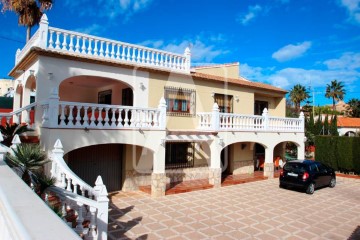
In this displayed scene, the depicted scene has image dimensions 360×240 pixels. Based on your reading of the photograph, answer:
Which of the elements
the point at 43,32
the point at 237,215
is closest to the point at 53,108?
the point at 43,32

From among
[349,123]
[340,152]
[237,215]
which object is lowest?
[237,215]

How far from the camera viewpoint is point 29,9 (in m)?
17.8

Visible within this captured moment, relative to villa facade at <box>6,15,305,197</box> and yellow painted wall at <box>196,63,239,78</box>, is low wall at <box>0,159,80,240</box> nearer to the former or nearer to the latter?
villa facade at <box>6,15,305,197</box>

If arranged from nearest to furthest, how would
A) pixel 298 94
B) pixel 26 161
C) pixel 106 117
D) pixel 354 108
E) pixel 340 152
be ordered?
pixel 26 161 < pixel 106 117 < pixel 340 152 < pixel 298 94 < pixel 354 108

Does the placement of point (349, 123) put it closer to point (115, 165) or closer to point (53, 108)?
point (115, 165)

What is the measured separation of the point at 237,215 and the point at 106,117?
21.5 ft

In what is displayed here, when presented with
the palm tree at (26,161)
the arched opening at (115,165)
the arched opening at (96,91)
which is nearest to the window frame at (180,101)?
the arched opening at (96,91)

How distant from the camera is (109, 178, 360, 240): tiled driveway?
8190mm

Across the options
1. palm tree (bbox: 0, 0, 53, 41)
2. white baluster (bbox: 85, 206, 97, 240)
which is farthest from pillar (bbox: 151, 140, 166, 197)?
palm tree (bbox: 0, 0, 53, 41)

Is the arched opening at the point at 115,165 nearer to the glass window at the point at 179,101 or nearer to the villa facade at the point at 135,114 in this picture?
the villa facade at the point at 135,114

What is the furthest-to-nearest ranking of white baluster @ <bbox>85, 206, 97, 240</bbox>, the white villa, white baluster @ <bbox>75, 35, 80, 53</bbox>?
white baluster @ <bbox>75, 35, 80, 53</bbox> → the white villa → white baluster @ <bbox>85, 206, 97, 240</bbox>

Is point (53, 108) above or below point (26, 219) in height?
above

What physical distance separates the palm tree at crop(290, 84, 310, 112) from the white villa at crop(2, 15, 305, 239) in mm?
35226

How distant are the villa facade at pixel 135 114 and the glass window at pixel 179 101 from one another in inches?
2.3
